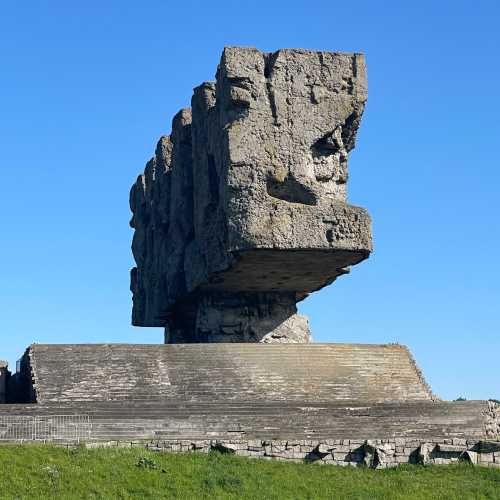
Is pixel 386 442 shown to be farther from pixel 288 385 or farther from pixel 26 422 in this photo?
pixel 26 422

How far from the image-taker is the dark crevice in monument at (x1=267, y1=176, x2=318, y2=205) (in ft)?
88.5

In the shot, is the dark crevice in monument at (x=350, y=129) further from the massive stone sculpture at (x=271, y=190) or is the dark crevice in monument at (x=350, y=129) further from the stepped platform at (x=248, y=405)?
the stepped platform at (x=248, y=405)

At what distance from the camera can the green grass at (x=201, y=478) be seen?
60.3 feet

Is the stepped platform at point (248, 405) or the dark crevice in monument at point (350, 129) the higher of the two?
the dark crevice in monument at point (350, 129)

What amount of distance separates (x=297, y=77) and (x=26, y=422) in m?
11.3

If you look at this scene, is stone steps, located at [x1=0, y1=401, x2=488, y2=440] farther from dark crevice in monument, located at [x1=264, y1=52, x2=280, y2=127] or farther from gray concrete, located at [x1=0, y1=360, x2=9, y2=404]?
dark crevice in monument, located at [x1=264, y1=52, x2=280, y2=127]

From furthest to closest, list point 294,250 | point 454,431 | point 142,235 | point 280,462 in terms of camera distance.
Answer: point 142,235 < point 294,250 < point 454,431 < point 280,462

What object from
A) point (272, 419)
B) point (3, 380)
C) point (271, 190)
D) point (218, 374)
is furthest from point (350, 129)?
point (3, 380)

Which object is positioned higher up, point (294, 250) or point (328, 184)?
point (328, 184)

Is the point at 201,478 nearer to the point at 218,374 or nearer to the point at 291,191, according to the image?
the point at 218,374

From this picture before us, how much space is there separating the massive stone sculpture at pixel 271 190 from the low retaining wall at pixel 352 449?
5903 mm

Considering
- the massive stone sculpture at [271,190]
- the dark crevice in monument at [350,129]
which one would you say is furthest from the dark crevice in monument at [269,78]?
the dark crevice in monument at [350,129]

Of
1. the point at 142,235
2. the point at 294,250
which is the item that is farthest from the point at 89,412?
the point at 142,235

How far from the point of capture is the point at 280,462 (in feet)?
69.2
